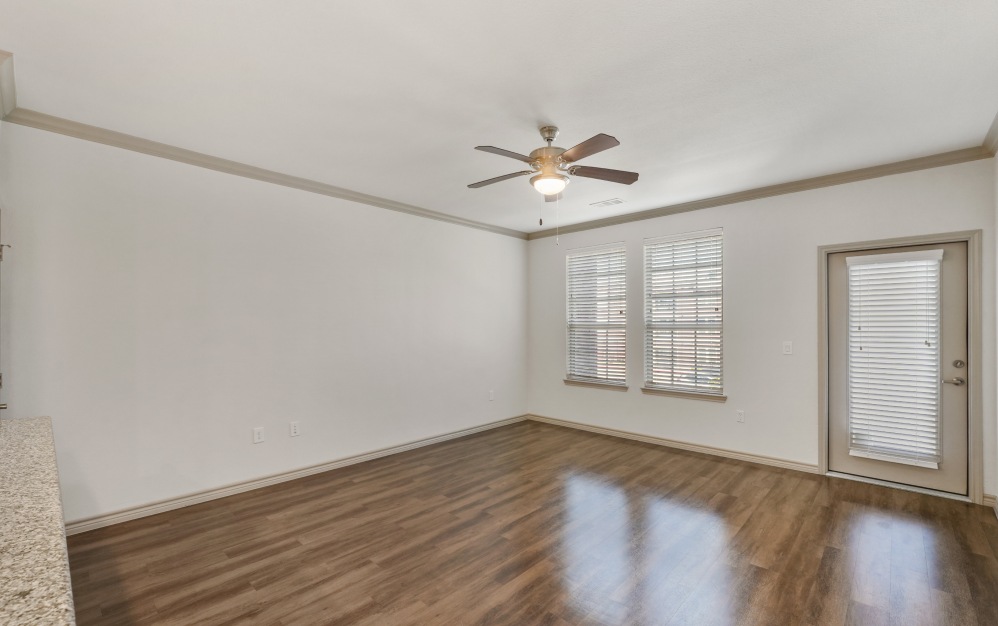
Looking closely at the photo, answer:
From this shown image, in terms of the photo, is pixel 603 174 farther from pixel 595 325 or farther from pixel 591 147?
pixel 595 325

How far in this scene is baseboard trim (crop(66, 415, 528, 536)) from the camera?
307 cm

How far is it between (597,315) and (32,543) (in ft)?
17.8

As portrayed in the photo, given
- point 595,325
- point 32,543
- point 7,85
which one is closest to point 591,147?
point 32,543

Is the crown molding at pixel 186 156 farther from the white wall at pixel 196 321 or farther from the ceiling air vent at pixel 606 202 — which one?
the ceiling air vent at pixel 606 202

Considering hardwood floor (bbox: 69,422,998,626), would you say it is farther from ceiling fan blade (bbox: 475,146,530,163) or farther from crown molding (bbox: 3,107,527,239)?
crown molding (bbox: 3,107,527,239)

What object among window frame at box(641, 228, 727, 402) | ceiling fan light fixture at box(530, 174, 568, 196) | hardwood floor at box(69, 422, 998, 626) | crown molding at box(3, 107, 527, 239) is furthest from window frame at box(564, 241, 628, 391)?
ceiling fan light fixture at box(530, 174, 568, 196)

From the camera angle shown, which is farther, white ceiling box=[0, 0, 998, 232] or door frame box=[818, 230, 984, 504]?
door frame box=[818, 230, 984, 504]

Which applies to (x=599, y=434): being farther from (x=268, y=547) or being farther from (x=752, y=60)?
(x=752, y=60)

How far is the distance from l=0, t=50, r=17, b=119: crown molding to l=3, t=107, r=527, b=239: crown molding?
8cm

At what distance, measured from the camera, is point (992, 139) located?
3.20 m

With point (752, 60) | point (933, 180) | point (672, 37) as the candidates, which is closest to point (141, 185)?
point (672, 37)

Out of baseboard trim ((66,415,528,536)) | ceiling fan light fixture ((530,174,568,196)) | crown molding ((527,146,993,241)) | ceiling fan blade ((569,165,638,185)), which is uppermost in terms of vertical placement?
crown molding ((527,146,993,241))

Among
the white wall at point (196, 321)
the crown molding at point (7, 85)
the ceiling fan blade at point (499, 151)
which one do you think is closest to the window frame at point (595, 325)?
the white wall at point (196, 321)

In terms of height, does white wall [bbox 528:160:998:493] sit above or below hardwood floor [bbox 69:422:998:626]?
above
